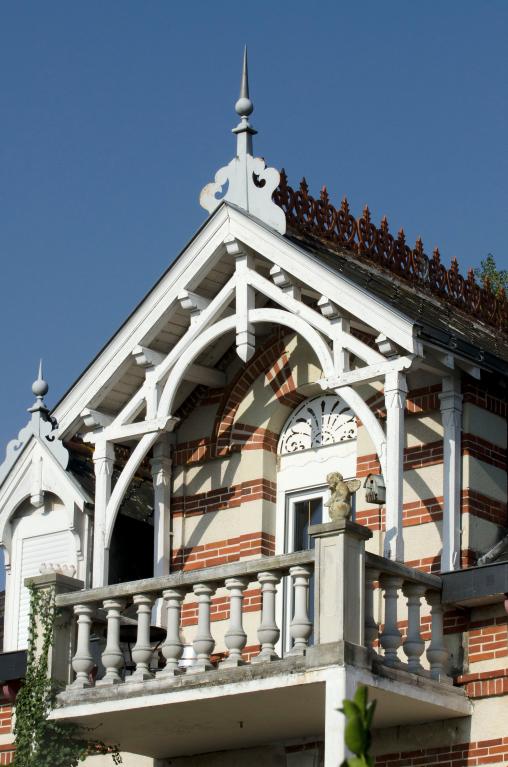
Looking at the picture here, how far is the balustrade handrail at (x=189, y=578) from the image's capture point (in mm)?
11172

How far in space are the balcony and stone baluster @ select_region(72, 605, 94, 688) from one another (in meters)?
0.01

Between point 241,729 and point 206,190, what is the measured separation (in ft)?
15.0

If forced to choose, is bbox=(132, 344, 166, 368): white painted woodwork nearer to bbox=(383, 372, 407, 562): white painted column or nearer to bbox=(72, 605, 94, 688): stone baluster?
bbox=(72, 605, 94, 688): stone baluster

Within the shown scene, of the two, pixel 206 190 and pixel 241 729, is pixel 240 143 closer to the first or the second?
pixel 206 190

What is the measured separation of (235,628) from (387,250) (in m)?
5.15

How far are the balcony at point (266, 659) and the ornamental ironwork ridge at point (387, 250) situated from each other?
3.59 meters

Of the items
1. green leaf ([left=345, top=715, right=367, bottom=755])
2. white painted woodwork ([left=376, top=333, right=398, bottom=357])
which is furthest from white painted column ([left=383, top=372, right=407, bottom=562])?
green leaf ([left=345, top=715, right=367, bottom=755])

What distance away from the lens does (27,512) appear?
14.6 meters

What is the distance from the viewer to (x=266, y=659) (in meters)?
11.1

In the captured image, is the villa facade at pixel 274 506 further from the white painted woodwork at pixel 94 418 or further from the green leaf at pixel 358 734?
the green leaf at pixel 358 734

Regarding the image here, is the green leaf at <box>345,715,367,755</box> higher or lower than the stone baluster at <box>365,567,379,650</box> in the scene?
lower

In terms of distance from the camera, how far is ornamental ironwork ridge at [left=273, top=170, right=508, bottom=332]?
1433 centimetres

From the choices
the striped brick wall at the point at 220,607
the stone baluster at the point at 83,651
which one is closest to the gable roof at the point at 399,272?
the striped brick wall at the point at 220,607

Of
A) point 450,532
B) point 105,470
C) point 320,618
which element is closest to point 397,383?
point 450,532
